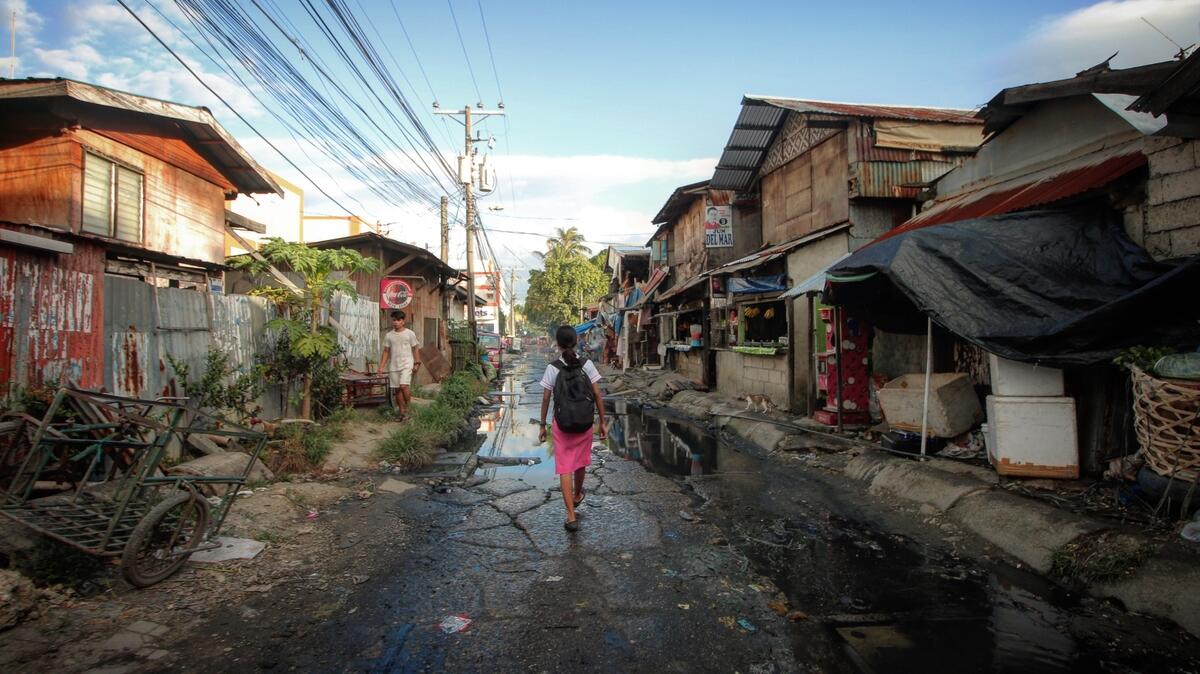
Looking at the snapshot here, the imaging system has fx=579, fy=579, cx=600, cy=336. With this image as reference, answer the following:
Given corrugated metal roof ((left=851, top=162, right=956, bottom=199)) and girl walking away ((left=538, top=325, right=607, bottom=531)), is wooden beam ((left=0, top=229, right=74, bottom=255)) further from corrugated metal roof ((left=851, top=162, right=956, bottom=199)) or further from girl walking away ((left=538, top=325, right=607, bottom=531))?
corrugated metal roof ((left=851, top=162, right=956, bottom=199))

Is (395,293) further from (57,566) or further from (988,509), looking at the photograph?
(988,509)

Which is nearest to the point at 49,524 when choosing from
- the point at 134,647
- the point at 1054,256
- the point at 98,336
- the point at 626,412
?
the point at 134,647

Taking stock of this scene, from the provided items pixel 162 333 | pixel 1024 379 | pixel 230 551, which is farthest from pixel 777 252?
pixel 230 551

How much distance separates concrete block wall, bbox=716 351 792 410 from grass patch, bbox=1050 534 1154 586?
740 cm

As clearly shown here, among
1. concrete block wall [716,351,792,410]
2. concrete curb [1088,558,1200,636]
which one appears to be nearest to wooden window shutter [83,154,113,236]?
concrete block wall [716,351,792,410]

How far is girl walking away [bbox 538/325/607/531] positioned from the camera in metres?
5.09

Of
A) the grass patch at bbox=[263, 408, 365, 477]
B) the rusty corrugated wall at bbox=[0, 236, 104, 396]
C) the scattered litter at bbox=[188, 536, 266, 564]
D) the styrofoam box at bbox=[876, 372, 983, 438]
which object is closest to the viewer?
the scattered litter at bbox=[188, 536, 266, 564]

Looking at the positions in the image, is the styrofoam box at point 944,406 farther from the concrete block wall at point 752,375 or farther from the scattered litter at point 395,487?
the scattered litter at point 395,487

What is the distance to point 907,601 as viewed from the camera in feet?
11.9

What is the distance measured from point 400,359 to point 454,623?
719 cm

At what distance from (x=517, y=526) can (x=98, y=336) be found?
4523 millimetres

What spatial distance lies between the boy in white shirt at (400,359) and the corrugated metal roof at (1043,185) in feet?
26.6

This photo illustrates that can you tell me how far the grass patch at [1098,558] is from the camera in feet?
12.0

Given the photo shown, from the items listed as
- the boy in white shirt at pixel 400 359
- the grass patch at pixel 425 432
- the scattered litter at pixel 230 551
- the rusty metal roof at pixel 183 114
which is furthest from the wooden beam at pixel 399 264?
the scattered litter at pixel 230 551
